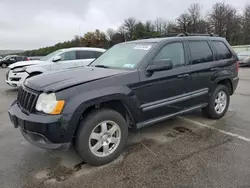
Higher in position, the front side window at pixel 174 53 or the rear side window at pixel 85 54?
the rear side window at pixel 85 54

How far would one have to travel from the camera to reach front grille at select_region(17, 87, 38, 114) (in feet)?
9.42

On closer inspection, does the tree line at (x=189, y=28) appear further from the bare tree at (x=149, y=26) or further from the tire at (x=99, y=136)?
the tire at (x=99, y=136)

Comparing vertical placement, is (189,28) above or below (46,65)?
above

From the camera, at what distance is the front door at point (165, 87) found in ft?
11.1

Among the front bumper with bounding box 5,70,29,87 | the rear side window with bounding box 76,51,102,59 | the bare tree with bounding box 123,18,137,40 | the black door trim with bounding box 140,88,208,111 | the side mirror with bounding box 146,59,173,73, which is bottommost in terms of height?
the black door trim with bounding box 140,88,208,111

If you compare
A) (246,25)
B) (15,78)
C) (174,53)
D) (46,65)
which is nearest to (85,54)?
(46,65)

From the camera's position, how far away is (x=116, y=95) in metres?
3.02

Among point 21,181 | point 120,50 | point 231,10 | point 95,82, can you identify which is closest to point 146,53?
point 120,50

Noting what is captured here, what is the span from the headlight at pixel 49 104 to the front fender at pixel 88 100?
0.08 metres

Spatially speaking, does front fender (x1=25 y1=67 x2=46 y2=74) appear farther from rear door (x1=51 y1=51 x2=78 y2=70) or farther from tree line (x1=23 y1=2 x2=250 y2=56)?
tree line (x1=23 y1=2 x2=250 y2=56)

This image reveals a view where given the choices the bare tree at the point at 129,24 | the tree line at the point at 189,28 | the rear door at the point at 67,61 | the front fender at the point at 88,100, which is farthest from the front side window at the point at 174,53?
the bare tree at the point at 129,24

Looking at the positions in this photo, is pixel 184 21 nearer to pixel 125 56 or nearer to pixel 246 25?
pixel 246 25

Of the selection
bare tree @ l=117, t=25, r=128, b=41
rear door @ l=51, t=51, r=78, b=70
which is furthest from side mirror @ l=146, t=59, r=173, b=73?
bare tree @ l=117, t=25, r=128, b=41

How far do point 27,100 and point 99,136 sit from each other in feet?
3.59
